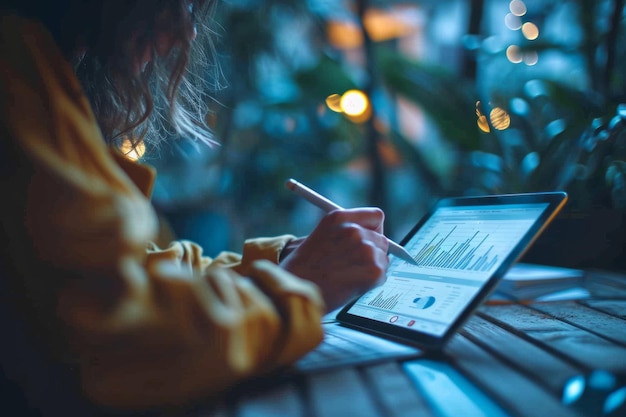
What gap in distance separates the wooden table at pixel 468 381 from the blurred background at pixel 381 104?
2.02 feet

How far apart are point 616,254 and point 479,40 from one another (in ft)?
2.63

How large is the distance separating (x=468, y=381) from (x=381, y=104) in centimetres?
173

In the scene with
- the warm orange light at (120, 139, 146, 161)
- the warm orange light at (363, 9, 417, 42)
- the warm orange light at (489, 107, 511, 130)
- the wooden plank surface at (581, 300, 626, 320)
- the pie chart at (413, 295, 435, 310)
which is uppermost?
the warm orange light at (363, 9, 417, 42)

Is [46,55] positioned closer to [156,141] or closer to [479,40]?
[156,141]

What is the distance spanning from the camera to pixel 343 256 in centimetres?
55

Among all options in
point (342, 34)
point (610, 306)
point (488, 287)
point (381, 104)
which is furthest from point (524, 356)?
point (342, 34)

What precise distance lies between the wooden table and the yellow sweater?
31 millimetres

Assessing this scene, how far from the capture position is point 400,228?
2080 mm

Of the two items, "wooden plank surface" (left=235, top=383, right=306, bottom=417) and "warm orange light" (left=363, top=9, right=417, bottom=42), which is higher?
"warm orange light" (left=363, top=9, right=417, bottom=42)

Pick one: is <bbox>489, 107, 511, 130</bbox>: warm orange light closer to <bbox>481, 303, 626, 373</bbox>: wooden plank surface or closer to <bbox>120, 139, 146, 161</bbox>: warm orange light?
<bbox>481, 303, 626, 373</bbox>: wooden plank surface

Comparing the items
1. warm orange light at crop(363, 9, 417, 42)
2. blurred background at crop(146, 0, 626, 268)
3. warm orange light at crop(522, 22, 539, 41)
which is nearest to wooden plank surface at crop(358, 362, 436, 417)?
blurred background at crop(146, 0, 626, 268)

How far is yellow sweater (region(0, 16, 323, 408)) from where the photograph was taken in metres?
0.40

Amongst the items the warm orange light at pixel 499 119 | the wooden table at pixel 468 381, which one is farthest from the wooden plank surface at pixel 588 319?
the warm orange light at pixel 499 119

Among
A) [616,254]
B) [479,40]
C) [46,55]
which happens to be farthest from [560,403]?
[479,40]
